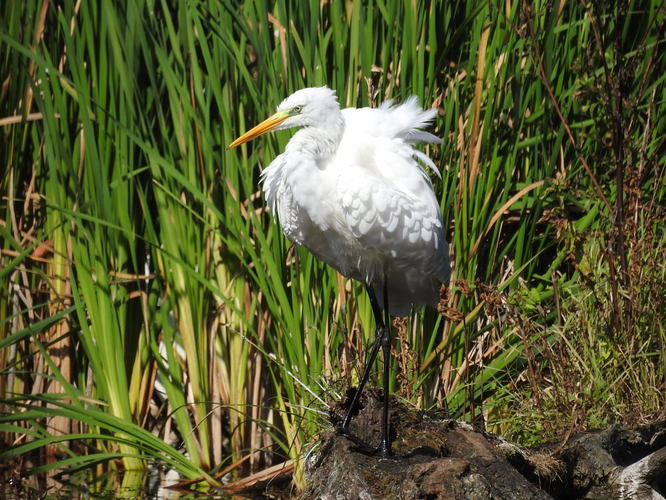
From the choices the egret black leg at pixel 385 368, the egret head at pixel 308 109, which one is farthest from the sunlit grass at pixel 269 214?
the egret head at pixel 308 109

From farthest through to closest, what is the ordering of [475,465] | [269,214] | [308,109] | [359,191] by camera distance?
[269,214]
[308,109]
[359,191]
[475,465]

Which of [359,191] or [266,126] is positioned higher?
[266,126]

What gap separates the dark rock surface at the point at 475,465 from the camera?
2.17 m

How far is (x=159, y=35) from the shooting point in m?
3.43

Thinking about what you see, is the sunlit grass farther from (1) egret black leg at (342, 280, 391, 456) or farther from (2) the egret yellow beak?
(2) the egret yellow beak

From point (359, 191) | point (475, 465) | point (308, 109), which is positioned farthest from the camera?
point (308, 109)

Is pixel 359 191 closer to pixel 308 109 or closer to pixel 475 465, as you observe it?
pixel 308 109

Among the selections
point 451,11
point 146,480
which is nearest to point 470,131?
point 451,11

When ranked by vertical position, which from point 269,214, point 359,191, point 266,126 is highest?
point 266,126

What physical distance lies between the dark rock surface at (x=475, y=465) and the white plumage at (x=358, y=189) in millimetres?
523

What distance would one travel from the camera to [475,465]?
2.22 metres

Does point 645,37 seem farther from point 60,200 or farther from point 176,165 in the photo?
point 60,200

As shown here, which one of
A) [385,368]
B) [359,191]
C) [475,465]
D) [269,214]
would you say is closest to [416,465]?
[475,465]

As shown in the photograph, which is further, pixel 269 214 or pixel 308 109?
pixel 269 214
